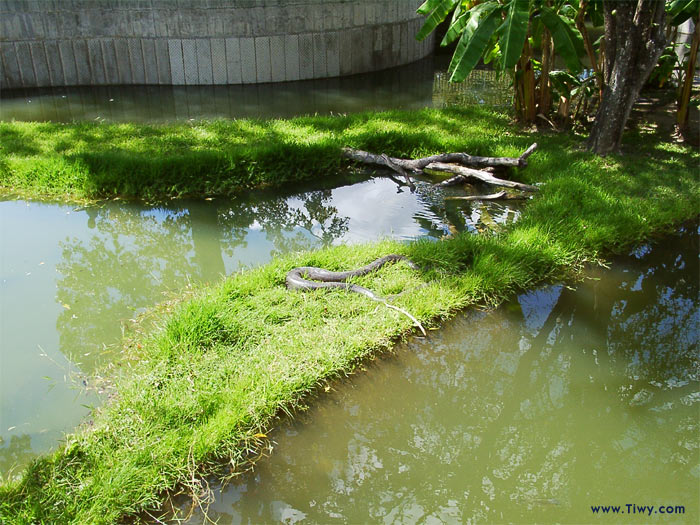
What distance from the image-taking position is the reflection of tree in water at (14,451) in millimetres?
2801

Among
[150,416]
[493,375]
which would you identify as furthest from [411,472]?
[150,416]

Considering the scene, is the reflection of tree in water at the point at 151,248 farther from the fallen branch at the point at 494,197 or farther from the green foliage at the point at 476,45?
the green foliage at the point at 476,45

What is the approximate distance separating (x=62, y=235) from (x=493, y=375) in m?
3.74

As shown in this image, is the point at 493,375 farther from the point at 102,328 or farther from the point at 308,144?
the point at 308,144

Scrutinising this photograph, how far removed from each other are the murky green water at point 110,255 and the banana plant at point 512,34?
140 centimetres

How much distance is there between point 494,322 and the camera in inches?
156

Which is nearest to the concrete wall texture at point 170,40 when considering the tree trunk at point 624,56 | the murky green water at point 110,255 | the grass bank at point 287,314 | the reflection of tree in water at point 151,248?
the grass bank at point 287,314

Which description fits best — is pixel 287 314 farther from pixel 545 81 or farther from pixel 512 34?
pixel 545 81

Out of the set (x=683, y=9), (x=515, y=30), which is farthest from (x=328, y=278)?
(x=683, y=9)

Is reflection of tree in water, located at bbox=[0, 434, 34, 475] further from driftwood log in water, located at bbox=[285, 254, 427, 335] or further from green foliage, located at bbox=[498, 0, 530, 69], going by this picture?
green foliage, located at bbox=[498, 0, 530, 69]

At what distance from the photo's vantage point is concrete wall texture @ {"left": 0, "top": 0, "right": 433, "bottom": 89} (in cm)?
944

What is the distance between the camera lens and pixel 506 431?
10.1 feet

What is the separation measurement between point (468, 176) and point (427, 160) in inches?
18.7

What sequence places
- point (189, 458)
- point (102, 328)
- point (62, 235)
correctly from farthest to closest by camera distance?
point (62, 235)
point (102, 328)
point (189, 458)
